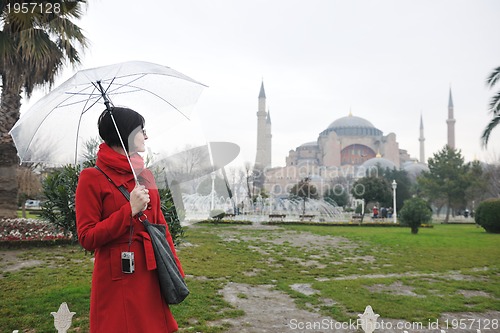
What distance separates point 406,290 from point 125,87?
577 centimetres

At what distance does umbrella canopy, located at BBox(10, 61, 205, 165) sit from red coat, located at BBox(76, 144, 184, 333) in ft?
2.57

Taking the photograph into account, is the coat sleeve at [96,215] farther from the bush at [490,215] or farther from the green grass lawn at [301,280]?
the bush at [490,215]

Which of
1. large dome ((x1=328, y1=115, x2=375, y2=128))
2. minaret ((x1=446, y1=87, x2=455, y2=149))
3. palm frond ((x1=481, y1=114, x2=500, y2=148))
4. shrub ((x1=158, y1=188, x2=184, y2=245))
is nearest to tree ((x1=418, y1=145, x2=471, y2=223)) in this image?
palm frond ((x1=481, y1=114, x2=500, y2=148))

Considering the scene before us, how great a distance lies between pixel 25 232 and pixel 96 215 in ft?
35.3

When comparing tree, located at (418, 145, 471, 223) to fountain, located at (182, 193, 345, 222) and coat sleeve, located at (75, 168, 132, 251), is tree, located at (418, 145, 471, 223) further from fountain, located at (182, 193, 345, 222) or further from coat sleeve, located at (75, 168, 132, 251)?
coat sleeve, located at (75, 168, 132, 251)

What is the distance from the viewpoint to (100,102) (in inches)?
107

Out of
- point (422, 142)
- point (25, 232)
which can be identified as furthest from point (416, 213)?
point (422, 142)

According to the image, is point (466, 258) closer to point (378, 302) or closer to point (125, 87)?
point (378, 302)

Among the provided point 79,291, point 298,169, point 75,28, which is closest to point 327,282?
point 79,291

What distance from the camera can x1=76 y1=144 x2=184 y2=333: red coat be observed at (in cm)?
176

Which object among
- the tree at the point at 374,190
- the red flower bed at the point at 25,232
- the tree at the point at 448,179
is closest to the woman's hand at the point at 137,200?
the red flower bed at the point at 25,232

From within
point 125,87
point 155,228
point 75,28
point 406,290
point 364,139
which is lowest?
point 406,290

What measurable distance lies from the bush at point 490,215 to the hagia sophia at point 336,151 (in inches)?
2002

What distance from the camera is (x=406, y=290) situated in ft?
21.2
